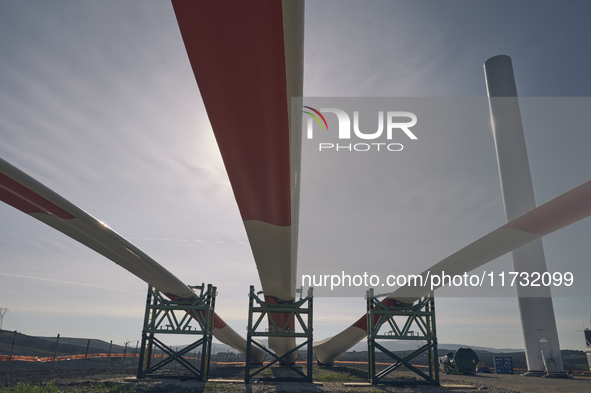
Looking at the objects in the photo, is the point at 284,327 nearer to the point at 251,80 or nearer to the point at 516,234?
the point at 516,234

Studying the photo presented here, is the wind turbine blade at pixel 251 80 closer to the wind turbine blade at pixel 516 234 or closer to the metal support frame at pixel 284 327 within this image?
the wind turbine blade at pixel 516 234

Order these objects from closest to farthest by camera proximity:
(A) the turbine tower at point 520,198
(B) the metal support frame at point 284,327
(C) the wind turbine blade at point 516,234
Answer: (C) the wind turbine blade at point 516,234
(B) the metal support frame at point 284,327
(A) the turbine tower at point 520,198

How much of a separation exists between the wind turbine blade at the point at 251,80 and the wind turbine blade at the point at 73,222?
452 centimetres

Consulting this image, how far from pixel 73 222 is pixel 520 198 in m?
27.7

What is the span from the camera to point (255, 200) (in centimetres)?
657

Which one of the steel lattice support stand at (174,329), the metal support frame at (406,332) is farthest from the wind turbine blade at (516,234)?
the steel lattice support stand at (174,329)

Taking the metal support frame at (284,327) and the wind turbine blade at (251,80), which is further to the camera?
the metal support frame at (284,327)

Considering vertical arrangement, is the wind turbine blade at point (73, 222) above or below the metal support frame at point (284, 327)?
above

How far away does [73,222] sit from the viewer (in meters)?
8.92

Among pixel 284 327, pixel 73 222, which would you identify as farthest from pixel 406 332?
pixel 73 222

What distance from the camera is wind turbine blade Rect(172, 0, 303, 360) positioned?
303cm

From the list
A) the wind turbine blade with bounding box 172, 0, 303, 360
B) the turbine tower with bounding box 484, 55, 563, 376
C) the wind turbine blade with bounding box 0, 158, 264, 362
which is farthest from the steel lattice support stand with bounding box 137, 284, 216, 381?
the turbine tower with bounding box 484, 55, 563, 376

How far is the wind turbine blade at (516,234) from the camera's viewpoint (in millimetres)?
7543

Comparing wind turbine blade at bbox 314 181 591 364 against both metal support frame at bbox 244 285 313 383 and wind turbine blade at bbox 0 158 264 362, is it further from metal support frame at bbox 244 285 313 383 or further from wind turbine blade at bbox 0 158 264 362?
wind turbine blade at bbox 0 158 264 362
